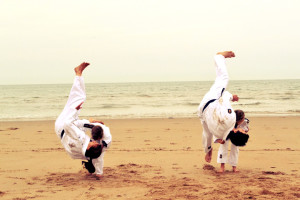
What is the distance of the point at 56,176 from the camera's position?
18.8ft

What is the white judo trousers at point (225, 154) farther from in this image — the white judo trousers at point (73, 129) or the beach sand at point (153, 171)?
the white judo trousers at point (73, 129)

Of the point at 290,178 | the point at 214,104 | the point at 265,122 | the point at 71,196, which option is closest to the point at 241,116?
the point at 214,104

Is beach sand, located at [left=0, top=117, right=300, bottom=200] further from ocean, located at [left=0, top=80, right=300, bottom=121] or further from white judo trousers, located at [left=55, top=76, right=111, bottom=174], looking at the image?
ocean, located at [left=0, top=80, right=300, bottom=121]

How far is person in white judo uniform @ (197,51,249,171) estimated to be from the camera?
17.9 ft

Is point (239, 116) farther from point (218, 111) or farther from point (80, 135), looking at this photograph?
point (80, 135)

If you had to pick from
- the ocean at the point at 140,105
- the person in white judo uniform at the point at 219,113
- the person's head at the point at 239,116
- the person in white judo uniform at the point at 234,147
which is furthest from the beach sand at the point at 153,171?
the ocean at the point at 140,105

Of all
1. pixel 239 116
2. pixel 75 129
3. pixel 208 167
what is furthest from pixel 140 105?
pixel 75 129

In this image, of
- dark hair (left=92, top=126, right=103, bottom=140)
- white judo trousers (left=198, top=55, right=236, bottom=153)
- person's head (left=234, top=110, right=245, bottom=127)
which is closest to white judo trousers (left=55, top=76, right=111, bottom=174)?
dark hair (left=92, top=126, right=103, bottom=140)

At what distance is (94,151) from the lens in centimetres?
519

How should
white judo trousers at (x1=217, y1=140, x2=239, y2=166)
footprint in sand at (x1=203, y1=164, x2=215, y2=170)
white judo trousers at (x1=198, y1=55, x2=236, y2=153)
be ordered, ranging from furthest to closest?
footprint in sand at (x1=203, y1=164, x2=215, y2=170)
white judo trousers at (x1=217, y1=140, x2=239, y2=166)
white judo trousers at (x1=198, y1=55, x2=236, y2=153)

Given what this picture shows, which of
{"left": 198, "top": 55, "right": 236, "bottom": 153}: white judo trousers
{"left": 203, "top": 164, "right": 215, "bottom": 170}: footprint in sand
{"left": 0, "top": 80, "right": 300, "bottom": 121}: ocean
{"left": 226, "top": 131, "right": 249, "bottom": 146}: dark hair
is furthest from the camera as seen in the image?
{"left": 0, "top": 80, "right": 300, "bottom": 121}: ocean

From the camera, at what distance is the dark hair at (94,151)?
5172mm

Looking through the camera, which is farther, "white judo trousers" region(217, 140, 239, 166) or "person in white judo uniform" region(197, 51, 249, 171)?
"white judo trousers" region(217, 140, 239, 166)

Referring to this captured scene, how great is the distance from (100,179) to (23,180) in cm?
115
